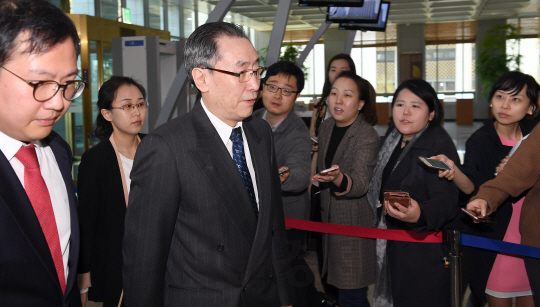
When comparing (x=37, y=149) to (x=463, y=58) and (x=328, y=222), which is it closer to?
(x=328, y=222)

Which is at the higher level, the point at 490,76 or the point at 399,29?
the point at 399,29

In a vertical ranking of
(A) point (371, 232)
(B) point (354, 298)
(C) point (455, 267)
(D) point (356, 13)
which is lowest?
(B) point (354, 298)

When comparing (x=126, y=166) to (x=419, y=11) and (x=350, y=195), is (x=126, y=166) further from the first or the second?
(x=419, y=11)

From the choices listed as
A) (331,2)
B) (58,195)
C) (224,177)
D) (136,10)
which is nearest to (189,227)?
(224,177)

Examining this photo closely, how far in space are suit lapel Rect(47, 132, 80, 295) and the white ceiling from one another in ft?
54.6

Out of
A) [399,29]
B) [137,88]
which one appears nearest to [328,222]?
[137,88]

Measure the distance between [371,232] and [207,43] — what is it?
174cm

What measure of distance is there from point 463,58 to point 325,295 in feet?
78.4

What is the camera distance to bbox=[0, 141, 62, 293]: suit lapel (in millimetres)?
1228

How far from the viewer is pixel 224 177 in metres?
1.73

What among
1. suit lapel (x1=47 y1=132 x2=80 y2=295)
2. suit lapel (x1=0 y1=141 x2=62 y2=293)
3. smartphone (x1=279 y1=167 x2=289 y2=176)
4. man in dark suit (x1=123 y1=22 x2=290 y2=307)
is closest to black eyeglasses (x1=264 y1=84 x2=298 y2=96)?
smartphone (x1=279 y1=167 x2=289 y2=176)

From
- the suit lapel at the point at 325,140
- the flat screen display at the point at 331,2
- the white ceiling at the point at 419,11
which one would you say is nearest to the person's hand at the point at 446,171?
the suit lapel at the point at 325,140

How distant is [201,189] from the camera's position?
170cm

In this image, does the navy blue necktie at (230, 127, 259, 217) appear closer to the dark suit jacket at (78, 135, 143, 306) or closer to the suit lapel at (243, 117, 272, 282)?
the suit lapel at (243, 117, 272, 282)
